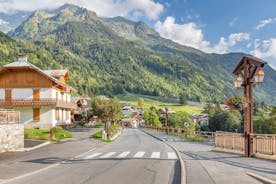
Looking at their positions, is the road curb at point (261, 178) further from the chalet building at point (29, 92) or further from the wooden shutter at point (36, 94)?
the wooden shutter at point (36, 94)

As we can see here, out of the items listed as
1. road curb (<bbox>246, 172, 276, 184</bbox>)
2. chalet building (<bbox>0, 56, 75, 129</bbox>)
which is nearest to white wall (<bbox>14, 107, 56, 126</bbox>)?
chalet building (<bbox>0, 56, 75, 129</bbox>)

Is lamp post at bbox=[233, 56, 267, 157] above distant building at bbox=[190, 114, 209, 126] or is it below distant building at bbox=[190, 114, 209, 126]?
above

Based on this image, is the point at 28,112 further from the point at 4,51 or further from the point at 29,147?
the point at 4,51

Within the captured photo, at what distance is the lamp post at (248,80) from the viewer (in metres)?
18.1

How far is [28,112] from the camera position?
53.7m

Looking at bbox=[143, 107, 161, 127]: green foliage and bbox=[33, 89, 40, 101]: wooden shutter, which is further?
bbox=[143, 107, 161, 127]: green foliage

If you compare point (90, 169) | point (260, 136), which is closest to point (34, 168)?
point (90, 169)

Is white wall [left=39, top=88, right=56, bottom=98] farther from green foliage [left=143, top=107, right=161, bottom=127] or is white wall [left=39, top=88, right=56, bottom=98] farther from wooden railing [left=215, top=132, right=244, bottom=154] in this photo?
green foliage [left=143, top=107, right=161, bottom=127]

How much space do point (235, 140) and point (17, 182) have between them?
1307cm

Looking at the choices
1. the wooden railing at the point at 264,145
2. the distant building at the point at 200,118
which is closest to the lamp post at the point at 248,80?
the wooden railing at the point at 264,145

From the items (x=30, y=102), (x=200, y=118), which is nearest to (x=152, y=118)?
(x=200, y=118)

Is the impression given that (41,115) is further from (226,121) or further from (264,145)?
(226,121)

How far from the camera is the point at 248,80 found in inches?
753

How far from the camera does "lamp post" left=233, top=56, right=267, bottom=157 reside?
18.1 m
